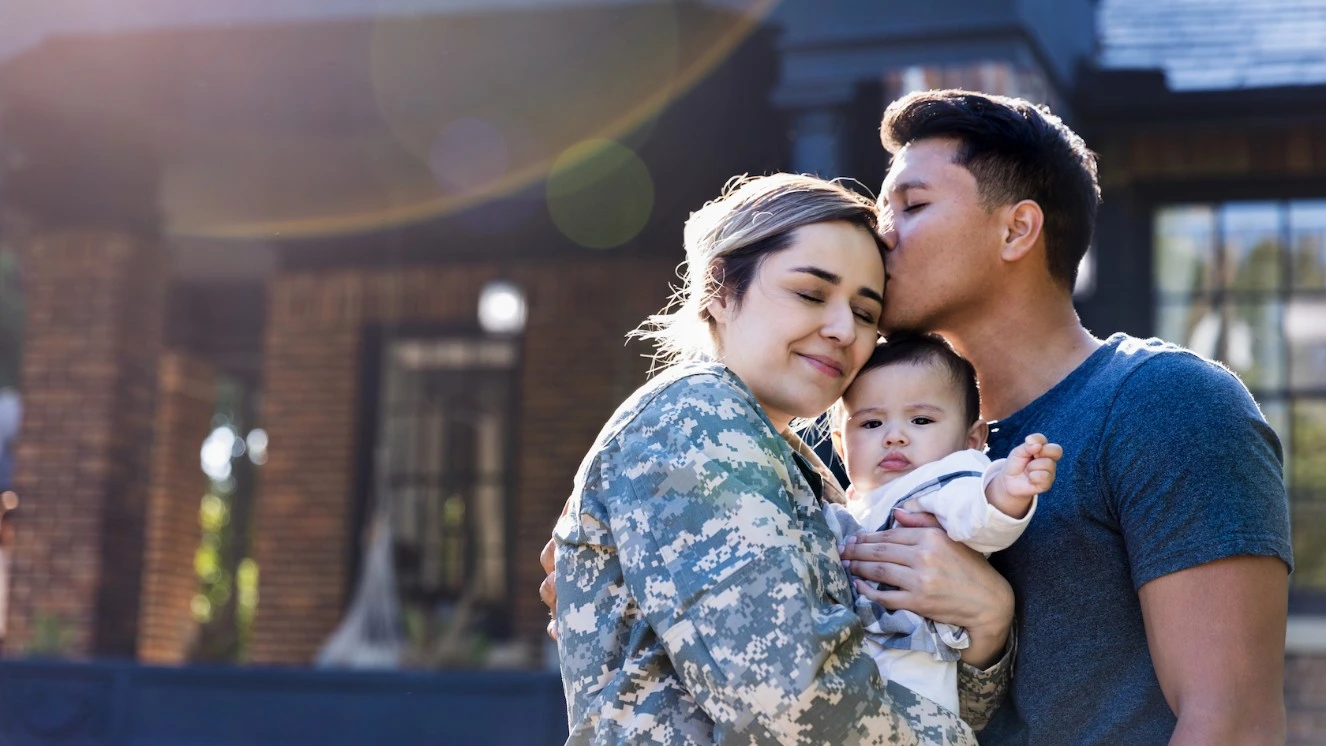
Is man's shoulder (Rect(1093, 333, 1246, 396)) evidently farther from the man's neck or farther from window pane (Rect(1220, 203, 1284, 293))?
window pane (Rect(1220, 203, 1284, 293))

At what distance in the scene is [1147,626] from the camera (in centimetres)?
215

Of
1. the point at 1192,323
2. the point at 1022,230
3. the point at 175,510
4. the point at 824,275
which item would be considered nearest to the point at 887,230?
the point at 1022,230

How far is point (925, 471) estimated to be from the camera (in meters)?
2.44

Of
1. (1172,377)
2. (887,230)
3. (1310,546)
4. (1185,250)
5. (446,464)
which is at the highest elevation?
(1185,250)

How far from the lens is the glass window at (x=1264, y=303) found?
24.0ft

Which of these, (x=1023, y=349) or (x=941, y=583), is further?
(x=1023, y=349)

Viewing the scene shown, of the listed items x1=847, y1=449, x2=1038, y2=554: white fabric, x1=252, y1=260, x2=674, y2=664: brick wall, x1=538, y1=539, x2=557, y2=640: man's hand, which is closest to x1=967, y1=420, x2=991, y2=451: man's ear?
x1=847, y1=449, x2=1038, y2=554: white fabric

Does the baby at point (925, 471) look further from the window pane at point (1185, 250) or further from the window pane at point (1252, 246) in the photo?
the window pane at point (1252, 246)

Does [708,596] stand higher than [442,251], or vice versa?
[442,251]

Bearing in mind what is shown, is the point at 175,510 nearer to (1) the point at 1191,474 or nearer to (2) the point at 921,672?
(2) the point at 921,672

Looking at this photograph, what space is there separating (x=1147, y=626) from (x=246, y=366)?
10721 millimetres

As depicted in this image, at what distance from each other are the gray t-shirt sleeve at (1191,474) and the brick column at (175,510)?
922 cm

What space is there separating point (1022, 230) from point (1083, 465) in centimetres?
55

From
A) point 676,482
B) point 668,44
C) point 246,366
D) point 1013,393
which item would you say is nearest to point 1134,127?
point 668,44
